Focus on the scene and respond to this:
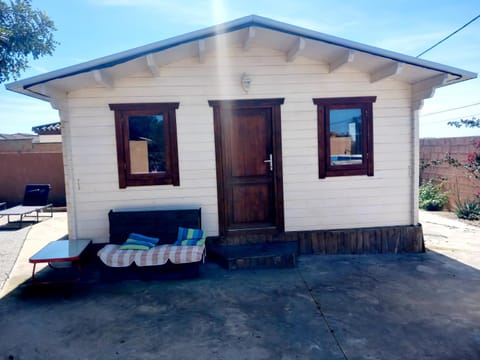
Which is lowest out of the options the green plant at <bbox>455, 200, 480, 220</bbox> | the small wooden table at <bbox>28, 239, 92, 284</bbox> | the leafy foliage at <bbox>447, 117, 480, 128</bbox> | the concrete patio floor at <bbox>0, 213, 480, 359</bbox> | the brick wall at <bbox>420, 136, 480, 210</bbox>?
the concrete patio floor at <bbox>0, 213, 480, 359</bbox>

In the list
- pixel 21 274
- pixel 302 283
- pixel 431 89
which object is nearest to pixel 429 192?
pixel 431 89

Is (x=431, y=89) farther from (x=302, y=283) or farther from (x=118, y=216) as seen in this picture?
(x=118, y=216)

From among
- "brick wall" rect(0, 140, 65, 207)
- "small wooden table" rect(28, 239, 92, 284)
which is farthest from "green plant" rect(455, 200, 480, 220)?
"brick wall" rect(0, 140, 65, 207)

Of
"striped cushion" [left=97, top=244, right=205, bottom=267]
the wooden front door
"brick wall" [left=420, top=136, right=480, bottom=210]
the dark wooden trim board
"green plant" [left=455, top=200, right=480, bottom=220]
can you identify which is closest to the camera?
"striped cushion" [left=97, top=244, right=205, bottom=267]

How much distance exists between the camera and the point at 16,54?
8.76 m

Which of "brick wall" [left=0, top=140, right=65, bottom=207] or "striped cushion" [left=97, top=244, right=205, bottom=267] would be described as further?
"brick wall" [left=0, top=140, right=65, bottom=207]

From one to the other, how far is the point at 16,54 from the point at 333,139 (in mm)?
8008

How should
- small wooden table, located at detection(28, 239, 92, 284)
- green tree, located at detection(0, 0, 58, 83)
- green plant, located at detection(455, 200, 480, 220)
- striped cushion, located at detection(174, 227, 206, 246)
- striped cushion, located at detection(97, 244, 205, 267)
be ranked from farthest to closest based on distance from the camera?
green tree, located at detection(0, 0, 58, 83)
green plant, located at detection(455, 200, 480, 220)
striped cushion, located at detection(174, 227, 206, 246)
striped cushion, located at detection(97, 244, 205, 267)
small wooden table, located at detection(28, 239, 92, 284)

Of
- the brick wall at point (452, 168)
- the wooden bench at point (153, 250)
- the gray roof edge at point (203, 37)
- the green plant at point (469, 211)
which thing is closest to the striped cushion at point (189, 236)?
the wooden bench at point (153, 250)

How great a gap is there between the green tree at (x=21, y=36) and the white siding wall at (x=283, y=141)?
17.0 ft

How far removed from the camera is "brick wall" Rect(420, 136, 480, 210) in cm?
776

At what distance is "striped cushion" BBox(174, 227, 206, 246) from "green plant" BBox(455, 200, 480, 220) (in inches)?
229

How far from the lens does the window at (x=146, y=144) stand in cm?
495

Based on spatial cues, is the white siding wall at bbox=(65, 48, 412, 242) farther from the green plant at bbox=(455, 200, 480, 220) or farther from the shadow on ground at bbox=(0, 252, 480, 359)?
the green plant at bbox=(455, 200, 480, 220)
